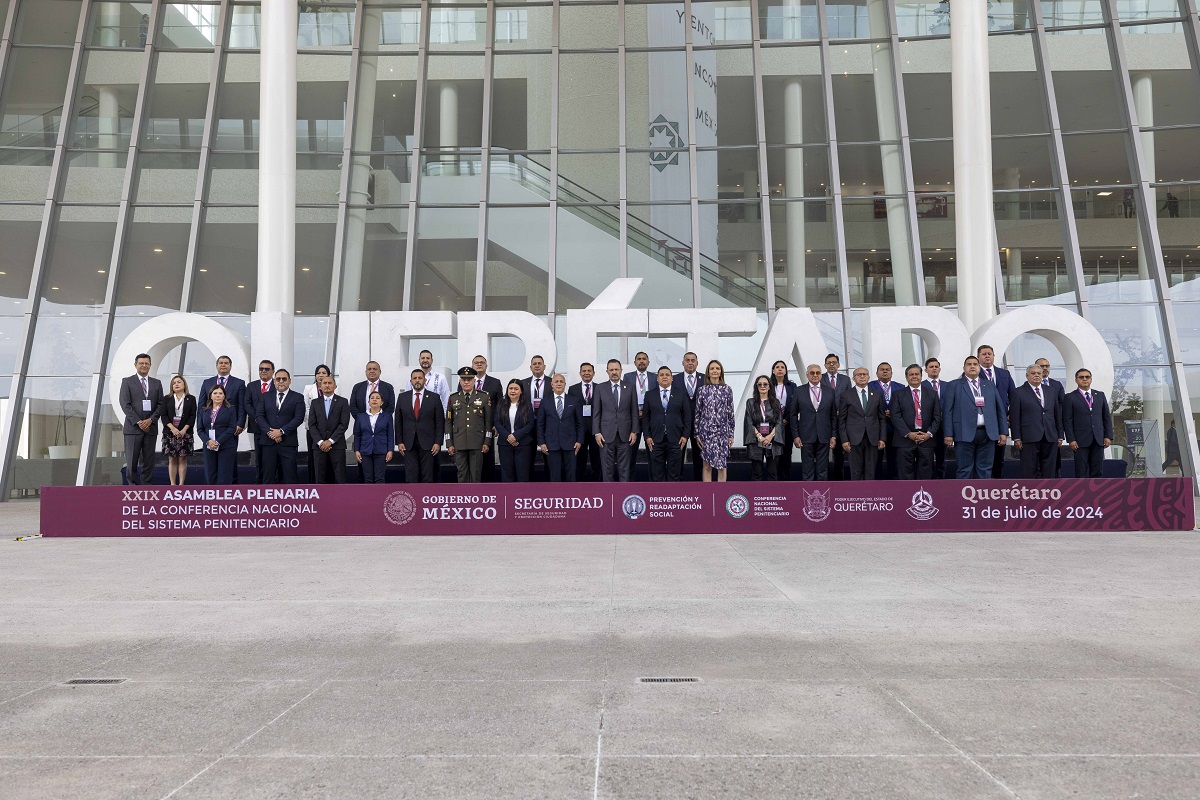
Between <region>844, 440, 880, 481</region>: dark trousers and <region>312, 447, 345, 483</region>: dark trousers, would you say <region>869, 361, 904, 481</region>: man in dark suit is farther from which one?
<region>312, 447, 345, 483</region>: dark trousers

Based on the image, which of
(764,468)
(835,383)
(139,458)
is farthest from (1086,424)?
(139,458)

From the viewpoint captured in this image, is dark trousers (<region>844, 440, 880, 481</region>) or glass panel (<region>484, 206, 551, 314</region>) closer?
dark trousers (<region>844, 440, 880, 481</region>)

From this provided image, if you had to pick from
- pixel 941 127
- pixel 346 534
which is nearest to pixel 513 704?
pixel 346 534

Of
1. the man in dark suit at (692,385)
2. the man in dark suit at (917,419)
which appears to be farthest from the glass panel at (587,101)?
the man in dark suit at (917,419)

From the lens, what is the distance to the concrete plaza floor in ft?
9.18

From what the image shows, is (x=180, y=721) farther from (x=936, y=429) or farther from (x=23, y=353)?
(x=23, y=353)

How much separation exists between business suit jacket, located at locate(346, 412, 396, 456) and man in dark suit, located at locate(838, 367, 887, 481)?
5.27 metres

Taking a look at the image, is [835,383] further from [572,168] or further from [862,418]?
[572,168]

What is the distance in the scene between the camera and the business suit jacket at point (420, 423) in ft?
37.6

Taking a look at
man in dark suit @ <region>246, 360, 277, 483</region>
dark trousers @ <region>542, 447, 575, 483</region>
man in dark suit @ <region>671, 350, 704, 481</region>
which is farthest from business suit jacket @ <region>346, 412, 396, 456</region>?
man in dark suit @ <region>671, 350, 704, 481</region>

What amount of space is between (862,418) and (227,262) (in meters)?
11.7

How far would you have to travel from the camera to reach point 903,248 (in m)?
16.2

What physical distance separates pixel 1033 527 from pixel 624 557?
16.3ft

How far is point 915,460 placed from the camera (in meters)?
11.6
